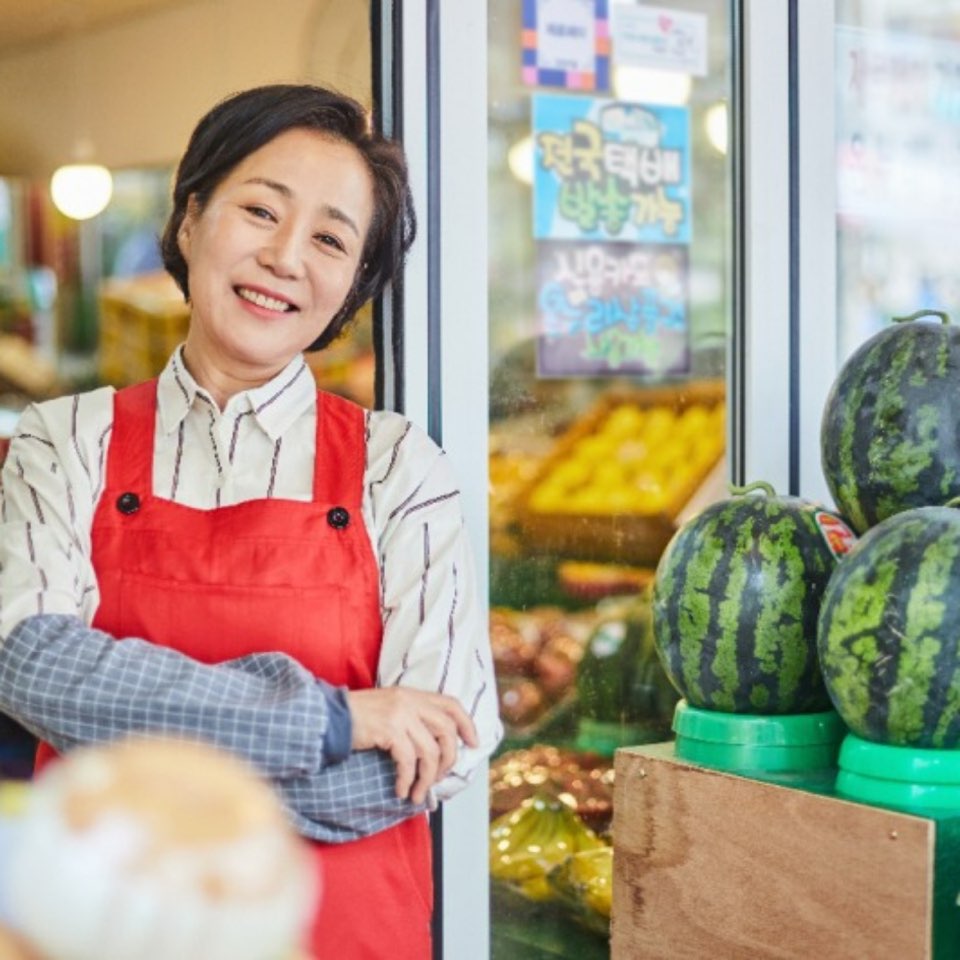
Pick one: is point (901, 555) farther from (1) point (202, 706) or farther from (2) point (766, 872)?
(1) point (202, 706)

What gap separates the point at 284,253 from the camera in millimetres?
1885

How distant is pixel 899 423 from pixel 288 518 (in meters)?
0.78

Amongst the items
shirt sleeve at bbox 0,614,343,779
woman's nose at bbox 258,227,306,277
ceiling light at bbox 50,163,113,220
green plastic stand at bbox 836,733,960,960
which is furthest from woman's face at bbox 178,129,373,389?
ceiling light at bbox 50,163,113,220

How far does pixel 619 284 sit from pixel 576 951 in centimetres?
121

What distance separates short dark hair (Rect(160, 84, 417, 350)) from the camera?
194cm

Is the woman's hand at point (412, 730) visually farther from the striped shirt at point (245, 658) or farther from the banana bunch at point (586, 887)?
the banana bunch at point (586, 887)

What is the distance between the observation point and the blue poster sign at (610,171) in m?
2.78

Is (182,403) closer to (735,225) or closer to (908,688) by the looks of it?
(908,688)

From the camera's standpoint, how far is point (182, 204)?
2.01 meters

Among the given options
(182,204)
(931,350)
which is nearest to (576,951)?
(931,350)

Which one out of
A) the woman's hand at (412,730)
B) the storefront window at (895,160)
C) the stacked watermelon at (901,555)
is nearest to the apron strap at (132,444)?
the woman's hand at (412,730)

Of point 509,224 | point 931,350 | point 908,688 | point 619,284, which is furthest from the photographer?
point 619,284

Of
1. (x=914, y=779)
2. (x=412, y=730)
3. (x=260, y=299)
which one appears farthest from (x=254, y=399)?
(x=914, y=779)

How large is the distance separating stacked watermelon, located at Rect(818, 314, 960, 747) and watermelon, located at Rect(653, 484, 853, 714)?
0.11 meters
